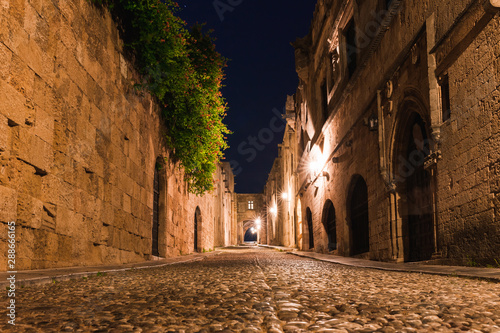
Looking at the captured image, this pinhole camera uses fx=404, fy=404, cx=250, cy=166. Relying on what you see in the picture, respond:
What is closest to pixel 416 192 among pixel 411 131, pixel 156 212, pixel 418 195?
pixel 418 195

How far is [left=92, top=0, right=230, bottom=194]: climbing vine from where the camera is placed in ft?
29.3

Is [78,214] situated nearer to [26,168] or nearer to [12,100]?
[26,168]

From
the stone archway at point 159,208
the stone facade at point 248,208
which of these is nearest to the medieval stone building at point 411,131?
the stone archway at point 159,208

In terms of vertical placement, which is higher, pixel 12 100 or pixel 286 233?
pixel 12 100

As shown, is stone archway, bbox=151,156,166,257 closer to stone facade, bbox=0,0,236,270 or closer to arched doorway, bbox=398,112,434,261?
stone facade, bbox=0,0,236,270

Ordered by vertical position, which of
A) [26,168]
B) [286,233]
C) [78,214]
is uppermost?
[26,168]

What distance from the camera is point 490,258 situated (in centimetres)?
541

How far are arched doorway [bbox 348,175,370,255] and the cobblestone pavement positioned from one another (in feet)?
26.7

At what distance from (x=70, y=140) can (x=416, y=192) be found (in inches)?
277

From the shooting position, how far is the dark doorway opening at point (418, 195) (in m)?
8.25

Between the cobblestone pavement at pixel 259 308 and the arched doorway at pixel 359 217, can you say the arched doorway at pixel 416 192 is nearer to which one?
the arched doorway at pixel 359 217

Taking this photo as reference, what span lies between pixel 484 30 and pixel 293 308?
508 cm

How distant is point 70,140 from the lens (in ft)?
20.1

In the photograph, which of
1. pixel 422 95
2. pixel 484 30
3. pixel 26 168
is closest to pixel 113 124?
pixel 26 168
